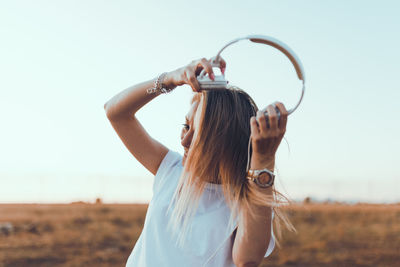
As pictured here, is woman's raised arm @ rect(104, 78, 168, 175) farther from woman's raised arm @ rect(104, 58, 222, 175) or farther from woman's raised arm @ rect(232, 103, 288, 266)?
woman's raised arm @ rect(232, 103, 288, 266)

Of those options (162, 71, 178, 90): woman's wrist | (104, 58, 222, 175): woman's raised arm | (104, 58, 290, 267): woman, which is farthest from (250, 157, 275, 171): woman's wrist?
(104, 58, 222, 175): woman's raised arm

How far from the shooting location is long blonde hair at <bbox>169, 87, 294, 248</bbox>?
1.78 m

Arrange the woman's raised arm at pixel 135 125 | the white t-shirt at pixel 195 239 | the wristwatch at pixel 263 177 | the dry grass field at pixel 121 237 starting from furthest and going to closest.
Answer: the dry grass field at pixel 121 237, the woman's raised arm at pixel 135 125, the white t-shirt at pixel 195 239, the wristwatch at pixel 263 177

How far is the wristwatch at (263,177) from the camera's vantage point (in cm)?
148

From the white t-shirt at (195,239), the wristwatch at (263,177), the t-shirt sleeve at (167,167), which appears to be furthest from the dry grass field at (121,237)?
the wristwatch at (263,177)

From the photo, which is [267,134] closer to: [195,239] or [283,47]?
[283,47]

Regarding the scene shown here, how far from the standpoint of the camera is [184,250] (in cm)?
183

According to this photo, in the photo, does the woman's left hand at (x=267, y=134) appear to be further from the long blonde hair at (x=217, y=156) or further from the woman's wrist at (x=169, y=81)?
the woman's wrist at (x=169, y=81)

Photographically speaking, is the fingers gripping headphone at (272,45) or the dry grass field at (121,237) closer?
the fingers gripping headphone at (272,45)

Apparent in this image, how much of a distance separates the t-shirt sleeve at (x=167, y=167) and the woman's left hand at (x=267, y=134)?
0.67 m

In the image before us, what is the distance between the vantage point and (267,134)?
140 cm

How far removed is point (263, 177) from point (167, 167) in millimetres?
700

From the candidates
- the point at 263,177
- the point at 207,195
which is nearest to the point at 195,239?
the point at 207,195

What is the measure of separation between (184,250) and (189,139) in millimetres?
405
